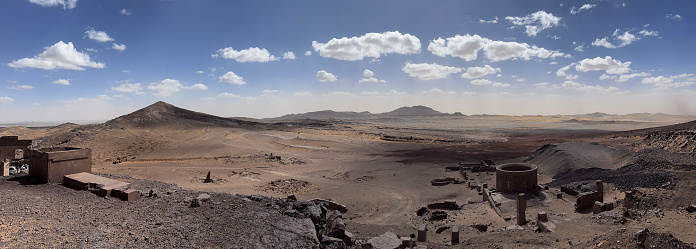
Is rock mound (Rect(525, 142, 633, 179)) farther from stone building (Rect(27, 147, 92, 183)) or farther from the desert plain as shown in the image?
stone building (Rect(27, 147, 92, 183))

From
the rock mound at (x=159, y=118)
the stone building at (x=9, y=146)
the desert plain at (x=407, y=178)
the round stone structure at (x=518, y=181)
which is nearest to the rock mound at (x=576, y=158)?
the desert plain at (x=407, y=178)

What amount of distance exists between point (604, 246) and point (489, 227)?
6287mm

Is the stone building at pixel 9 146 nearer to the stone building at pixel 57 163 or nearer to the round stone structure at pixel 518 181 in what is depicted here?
the stone building at pixel 57 163

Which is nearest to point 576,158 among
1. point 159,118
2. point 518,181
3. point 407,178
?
point 518,181

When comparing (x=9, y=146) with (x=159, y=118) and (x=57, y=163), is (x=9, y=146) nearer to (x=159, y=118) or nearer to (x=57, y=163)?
(x=57, y=163)

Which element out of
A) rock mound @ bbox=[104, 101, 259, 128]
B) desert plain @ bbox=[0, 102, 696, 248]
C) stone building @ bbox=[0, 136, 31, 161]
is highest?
rock mound @ bbox=[104, 101, 259, 128]

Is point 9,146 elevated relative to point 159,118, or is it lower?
lower

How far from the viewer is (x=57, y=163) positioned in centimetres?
1342

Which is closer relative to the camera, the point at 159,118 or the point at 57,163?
the point at 57,163

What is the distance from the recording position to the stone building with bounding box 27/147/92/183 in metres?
13.2

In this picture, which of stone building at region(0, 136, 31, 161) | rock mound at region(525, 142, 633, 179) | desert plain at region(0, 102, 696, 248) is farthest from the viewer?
rock mound at region(525, 142, 633, 179)

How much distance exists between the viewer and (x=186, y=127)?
2098 inches

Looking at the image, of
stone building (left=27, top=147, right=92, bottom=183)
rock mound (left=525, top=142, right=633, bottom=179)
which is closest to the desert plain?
rock mound (left=525, top=142, right=633, bottom=179)

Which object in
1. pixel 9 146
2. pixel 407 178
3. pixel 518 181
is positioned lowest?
pixel 407 178
